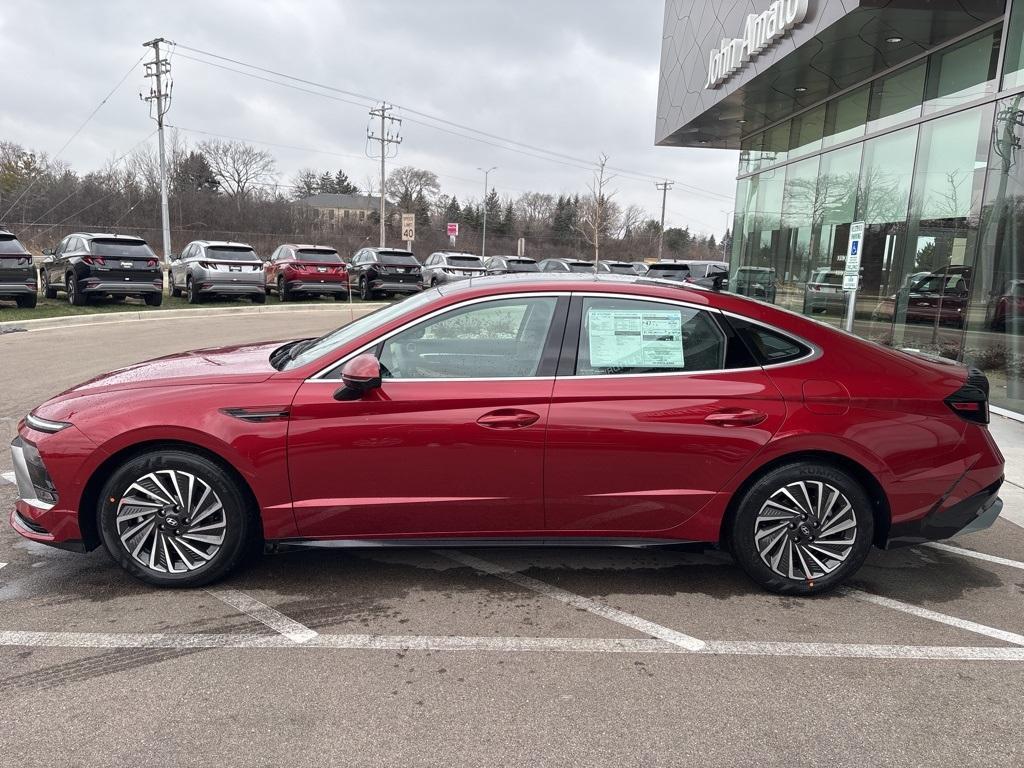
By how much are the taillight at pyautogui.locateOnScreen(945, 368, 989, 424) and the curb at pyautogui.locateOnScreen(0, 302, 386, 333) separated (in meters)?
9.99

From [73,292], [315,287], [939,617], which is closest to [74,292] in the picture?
[73,292]

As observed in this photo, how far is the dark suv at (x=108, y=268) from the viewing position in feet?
55.0

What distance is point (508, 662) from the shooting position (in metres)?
3.02

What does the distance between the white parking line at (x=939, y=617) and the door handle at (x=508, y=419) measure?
Answer: 6.42 ft

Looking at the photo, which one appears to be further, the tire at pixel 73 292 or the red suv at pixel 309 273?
the red suv at pixel 309 273

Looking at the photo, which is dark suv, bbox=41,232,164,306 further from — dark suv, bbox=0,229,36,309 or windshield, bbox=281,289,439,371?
windshield, bbox=281,289,439,371

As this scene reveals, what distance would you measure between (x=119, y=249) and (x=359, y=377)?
16401 millimetres

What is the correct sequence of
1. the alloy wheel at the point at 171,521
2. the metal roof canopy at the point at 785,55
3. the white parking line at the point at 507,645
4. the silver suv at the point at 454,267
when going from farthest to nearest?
the silver suv at the point at 454,267, the metal roof canopy at the point at 785,55, the alloy wheel at the point at 171,521, the white parking line at the point at 507,645

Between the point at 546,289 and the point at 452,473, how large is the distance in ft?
3.46

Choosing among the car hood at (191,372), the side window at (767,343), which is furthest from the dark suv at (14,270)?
the side window at (767,343)

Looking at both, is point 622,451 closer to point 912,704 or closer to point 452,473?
point 452,473

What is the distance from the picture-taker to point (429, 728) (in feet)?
8.41

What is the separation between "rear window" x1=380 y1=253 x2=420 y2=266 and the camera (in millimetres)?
22781

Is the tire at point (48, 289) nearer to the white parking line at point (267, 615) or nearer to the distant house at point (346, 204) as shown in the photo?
the white parking line at point (267, 615)
